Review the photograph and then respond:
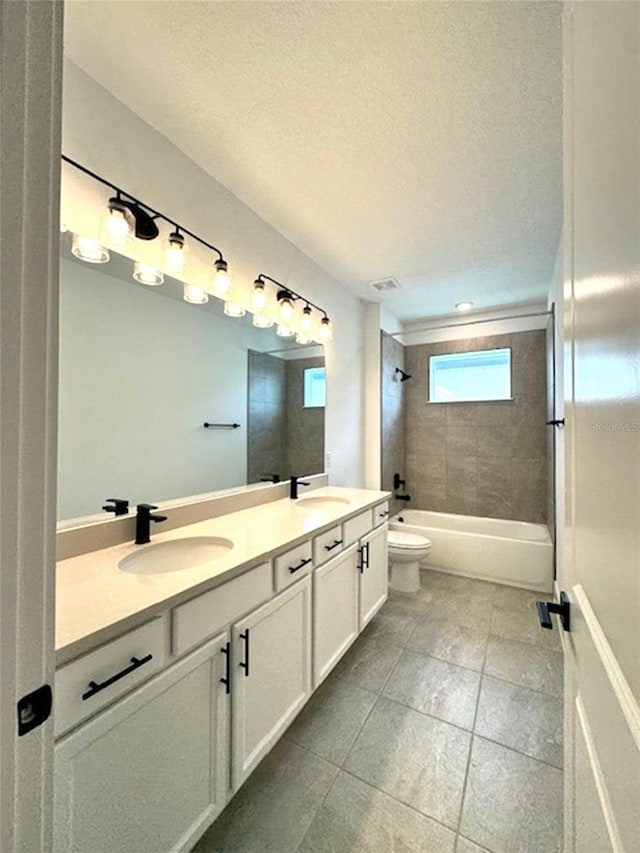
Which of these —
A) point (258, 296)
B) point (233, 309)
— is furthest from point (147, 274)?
point (258, 296)

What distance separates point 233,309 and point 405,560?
7.31 ft

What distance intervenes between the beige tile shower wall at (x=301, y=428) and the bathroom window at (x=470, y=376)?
1.81 m

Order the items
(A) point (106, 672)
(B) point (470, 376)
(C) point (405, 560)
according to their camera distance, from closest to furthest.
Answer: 1. (A) point (106, 672)
2. (C) point (405, 560)
3. (B) point (470, 376)

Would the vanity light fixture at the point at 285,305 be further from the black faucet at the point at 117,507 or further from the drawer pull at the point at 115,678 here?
the drawer pull at the point at 115,678

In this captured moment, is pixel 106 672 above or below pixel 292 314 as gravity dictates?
below

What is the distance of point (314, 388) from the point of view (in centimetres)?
250

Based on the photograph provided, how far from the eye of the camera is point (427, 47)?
3.60 ft

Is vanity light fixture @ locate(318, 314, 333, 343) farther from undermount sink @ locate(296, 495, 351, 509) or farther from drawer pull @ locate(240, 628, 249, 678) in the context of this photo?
drawer pull @ locate(240, 628, 249, 678)

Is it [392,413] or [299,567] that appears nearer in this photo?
[299,567]

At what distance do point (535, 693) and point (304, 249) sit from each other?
2863mm

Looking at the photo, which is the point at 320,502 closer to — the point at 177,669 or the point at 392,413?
the point at 177,669

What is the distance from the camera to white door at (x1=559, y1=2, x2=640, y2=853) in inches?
16.3

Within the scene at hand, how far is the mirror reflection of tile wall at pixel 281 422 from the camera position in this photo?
6.66 feet

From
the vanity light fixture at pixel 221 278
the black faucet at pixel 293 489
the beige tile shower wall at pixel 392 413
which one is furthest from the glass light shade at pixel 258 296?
the beige tile shower wall at pixel 392 413
